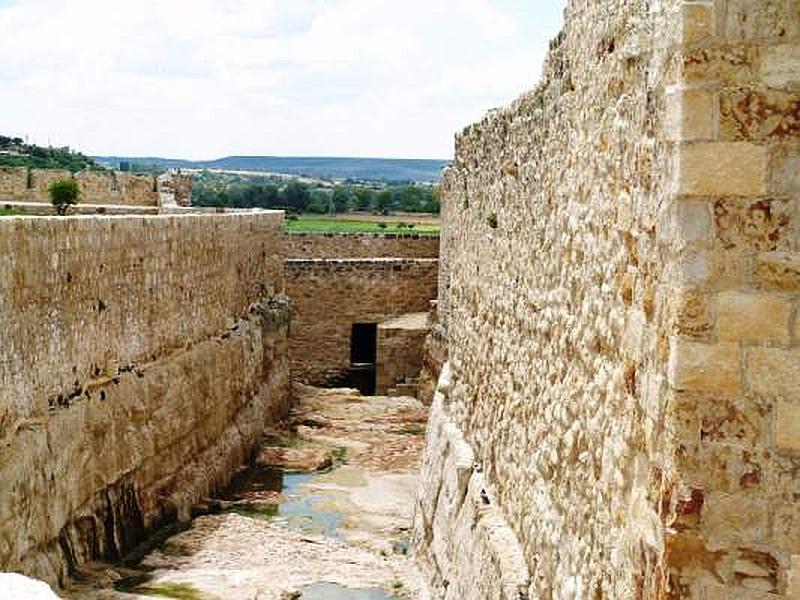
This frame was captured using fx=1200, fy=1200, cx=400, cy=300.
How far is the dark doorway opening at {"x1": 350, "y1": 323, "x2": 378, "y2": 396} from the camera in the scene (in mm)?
25938

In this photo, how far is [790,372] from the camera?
3.87m

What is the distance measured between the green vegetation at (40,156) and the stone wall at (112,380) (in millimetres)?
27639

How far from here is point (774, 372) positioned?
3885 mm

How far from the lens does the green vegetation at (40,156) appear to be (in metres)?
43.0

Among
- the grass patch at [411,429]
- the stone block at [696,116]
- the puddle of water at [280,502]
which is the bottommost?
the grass patch at [411,429]

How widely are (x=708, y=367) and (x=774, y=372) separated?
21 cm

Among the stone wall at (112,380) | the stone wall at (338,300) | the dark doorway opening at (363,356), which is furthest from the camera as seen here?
the dark doorway opening at (363,356)

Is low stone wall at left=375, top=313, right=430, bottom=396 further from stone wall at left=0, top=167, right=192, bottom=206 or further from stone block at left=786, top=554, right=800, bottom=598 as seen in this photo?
stone block at left=786, top=554, right=800, bottom=598

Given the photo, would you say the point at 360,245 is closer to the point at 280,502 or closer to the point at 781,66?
the point at 280,502

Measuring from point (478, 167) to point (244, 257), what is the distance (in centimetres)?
955

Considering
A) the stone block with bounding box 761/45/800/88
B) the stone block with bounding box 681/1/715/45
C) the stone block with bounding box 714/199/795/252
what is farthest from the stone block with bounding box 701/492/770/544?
the stone block with bounding box 681/1/715/45

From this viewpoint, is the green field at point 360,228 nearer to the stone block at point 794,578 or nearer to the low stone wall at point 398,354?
the low stone wall at point 398,354

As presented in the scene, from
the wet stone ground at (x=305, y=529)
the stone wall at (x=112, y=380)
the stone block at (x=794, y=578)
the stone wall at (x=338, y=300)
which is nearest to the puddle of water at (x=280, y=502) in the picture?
the wet stone ground at (x=305, y=529)

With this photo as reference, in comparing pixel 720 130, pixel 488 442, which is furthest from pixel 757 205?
pixel 488 442
